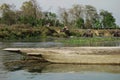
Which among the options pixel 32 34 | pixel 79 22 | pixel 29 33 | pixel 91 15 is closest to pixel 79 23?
pixel 79 22

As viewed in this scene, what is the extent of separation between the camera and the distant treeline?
76062mm

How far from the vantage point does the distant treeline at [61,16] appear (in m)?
76.1

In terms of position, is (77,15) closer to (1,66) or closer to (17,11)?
(17,11)

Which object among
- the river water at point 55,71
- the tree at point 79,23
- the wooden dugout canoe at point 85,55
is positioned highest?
the tree at point 79,23

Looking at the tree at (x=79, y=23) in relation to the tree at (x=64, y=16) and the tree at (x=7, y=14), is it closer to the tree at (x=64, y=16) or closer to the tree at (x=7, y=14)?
the tree at (x=64, y=16)

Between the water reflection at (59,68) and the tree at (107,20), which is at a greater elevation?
the tree at (107,20)

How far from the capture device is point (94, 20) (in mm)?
84500

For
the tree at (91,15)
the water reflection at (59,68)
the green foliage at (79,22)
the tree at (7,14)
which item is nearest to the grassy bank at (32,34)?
the tree at (7,14)

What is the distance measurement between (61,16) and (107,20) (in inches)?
408

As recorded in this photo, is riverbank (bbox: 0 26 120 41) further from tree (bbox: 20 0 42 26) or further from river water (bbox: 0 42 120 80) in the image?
river water (bbox: 0 42 120 80)

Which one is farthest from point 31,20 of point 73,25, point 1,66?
point 1,66

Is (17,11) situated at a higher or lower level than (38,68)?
higher

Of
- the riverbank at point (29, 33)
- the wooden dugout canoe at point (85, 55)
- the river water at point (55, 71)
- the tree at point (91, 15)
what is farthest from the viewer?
the tree at point (91, 15)

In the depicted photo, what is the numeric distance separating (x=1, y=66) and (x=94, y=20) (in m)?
69.5
